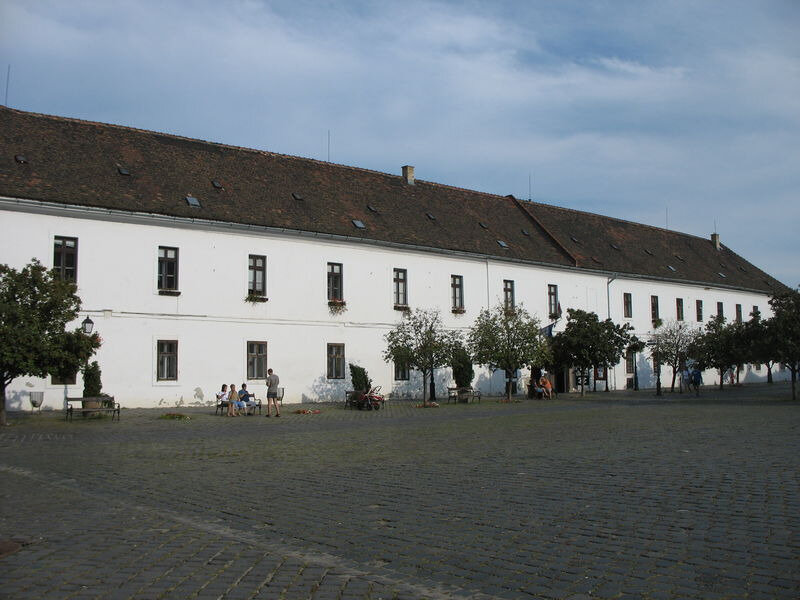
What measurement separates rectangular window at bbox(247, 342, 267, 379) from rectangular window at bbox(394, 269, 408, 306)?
764cm

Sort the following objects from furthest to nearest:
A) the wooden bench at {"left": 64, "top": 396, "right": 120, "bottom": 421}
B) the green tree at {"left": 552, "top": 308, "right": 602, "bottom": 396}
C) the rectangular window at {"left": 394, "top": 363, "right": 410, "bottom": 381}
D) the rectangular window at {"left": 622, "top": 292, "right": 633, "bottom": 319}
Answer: the rectangular window at {"left": 622, "top": 292, "right": 633, "bottom": 319} → the green tree at {"left": 552, "top": 308, "right": 602, "bottom": 396} → the rectangular window at {"left": 394, "top": 363, "right": 410, "bottom": 381} → the wooden bench at {"left": 64, "top": 396, "right": 120, "bottom": 421}

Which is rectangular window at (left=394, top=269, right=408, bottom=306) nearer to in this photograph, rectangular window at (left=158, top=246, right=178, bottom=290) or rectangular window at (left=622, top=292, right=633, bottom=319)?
rectangular window at (left=158, top=246, right=178, bottom=290)

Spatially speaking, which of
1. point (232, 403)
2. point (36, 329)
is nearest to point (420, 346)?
point (232, 403)

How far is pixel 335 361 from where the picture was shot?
119 ft

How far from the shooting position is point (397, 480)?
438 inches

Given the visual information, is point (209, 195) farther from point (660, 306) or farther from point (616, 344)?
point (660, 306)

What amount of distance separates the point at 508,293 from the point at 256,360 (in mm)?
15806

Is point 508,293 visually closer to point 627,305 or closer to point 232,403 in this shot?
point 627,305

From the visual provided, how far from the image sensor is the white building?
96.7ft

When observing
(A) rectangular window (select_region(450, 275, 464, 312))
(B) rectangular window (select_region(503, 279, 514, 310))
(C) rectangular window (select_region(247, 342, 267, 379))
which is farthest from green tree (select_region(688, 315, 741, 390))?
(C) rectangular window (select_region(247, 342, 267, 379))

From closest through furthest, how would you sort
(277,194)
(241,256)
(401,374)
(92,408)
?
1. (92,408)
2. (241,256)
3. (277,194)
4. (401,374)

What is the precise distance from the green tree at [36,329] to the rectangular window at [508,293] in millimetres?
24952

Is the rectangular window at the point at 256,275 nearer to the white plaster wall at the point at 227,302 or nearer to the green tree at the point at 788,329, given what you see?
the white plaster wall at the point at 227,302

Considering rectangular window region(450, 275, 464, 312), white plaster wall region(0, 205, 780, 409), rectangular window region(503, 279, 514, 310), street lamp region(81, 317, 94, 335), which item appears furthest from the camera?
rectangular window region(503, 279, 514, 310)
